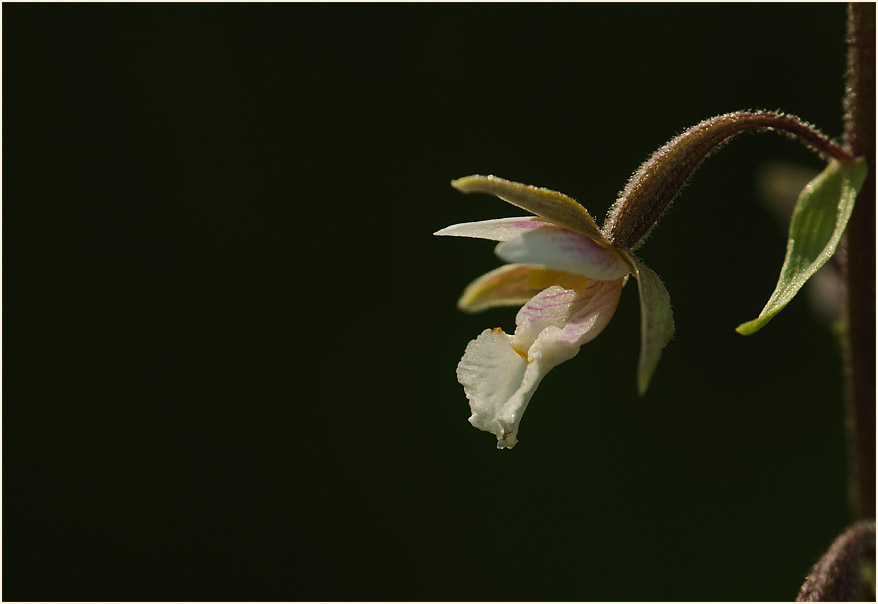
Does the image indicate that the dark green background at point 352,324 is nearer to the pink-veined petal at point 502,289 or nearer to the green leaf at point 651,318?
the pink-veined petal at point 502,289

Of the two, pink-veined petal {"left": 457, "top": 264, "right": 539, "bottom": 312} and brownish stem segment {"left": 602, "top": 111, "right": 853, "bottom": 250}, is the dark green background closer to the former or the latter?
pink-veined petal {"left": 457, "top": 264, "right": 539, "bottom": 312}

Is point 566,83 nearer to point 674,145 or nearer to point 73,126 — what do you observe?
point 73,126

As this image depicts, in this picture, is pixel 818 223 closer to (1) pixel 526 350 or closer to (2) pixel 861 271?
(2) pixel 861 271

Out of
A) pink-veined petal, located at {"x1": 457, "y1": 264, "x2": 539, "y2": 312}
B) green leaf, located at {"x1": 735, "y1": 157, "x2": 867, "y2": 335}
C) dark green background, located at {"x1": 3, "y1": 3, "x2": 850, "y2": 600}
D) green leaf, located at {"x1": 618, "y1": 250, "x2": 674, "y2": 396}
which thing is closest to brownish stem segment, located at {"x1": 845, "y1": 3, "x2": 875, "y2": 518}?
green leaf, located at {"x1": 735, "y1": 157, "x2": 867, "y2": 335}

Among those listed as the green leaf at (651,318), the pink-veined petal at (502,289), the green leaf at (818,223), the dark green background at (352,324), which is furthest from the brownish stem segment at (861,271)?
the dark green background at (352,324)

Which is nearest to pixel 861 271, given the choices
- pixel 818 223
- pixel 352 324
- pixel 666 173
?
pixel 818 223
